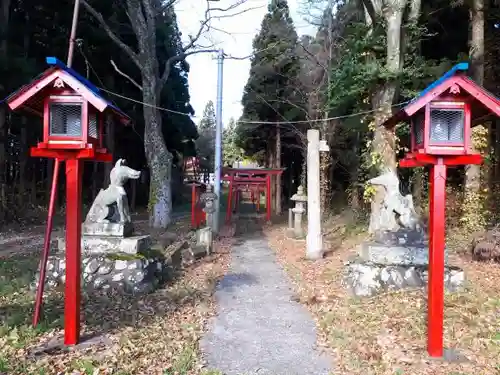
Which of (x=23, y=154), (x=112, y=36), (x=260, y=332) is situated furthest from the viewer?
(x=23, y=154)

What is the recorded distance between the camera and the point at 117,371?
391 cm

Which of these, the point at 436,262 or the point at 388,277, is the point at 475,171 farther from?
the point at 436,262

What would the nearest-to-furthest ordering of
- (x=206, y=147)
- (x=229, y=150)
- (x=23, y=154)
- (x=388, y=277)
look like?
(x=388, y=277), (x=23, y=154), (x=206, y=147), (x=229, y=150)

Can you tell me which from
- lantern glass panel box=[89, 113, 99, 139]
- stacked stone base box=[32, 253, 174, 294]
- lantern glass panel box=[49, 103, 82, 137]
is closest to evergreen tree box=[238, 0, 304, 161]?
stacked stone base box=[32, 253, 174, 294]

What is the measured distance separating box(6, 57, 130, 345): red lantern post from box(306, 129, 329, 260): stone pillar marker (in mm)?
6262

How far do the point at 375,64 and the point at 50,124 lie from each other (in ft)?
25.6

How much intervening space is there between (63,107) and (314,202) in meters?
6.77

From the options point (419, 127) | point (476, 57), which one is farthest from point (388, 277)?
point (476, 57)

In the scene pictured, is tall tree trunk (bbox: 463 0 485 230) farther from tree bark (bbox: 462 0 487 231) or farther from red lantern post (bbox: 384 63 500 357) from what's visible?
red lantern post (bbox: 384 63 500 357)

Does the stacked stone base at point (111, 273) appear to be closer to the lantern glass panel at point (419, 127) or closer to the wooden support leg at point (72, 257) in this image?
the wooden support leg at point (72, 257)

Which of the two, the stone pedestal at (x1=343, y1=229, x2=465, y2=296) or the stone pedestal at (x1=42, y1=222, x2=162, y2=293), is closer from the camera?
the stone pedestal at (x1=343, y1=229, x2=465, y2=296)

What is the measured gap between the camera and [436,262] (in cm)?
433

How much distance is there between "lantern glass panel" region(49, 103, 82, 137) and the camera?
A: 4637 millimetres

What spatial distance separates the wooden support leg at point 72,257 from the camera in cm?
442
